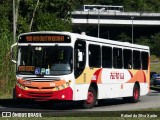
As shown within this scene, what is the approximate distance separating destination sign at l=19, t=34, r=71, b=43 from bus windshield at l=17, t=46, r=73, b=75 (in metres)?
0.24

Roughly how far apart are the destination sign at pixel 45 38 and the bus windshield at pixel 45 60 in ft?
0.79

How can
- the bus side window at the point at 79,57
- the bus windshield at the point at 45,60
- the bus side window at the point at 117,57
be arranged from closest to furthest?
the bus windshield at the point at 45,60 < the bus side window at the point at 79,57 < the bus side window at the point at 117,57

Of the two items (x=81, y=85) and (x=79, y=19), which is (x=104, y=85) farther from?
(x=79, y=19)

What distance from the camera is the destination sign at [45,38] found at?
19.6 m

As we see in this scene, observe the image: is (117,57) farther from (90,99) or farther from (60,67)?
(60,67)

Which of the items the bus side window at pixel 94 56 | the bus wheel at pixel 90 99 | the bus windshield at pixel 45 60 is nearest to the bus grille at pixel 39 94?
the bus windshield at pixel 45 60

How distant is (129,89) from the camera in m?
24.8

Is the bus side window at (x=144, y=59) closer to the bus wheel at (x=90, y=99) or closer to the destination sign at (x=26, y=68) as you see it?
the bus wheel at (x=90, y=99)

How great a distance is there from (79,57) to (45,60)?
1275mm

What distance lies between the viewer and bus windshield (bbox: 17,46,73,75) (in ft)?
63.3

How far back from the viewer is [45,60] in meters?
19.5

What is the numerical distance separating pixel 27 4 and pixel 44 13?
2.02 metres

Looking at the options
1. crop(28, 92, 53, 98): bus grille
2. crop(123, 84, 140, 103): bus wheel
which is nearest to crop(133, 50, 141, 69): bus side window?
crop(123, 84, 140, 103): bus wheel

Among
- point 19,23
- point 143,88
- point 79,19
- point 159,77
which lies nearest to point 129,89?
point 143,88
